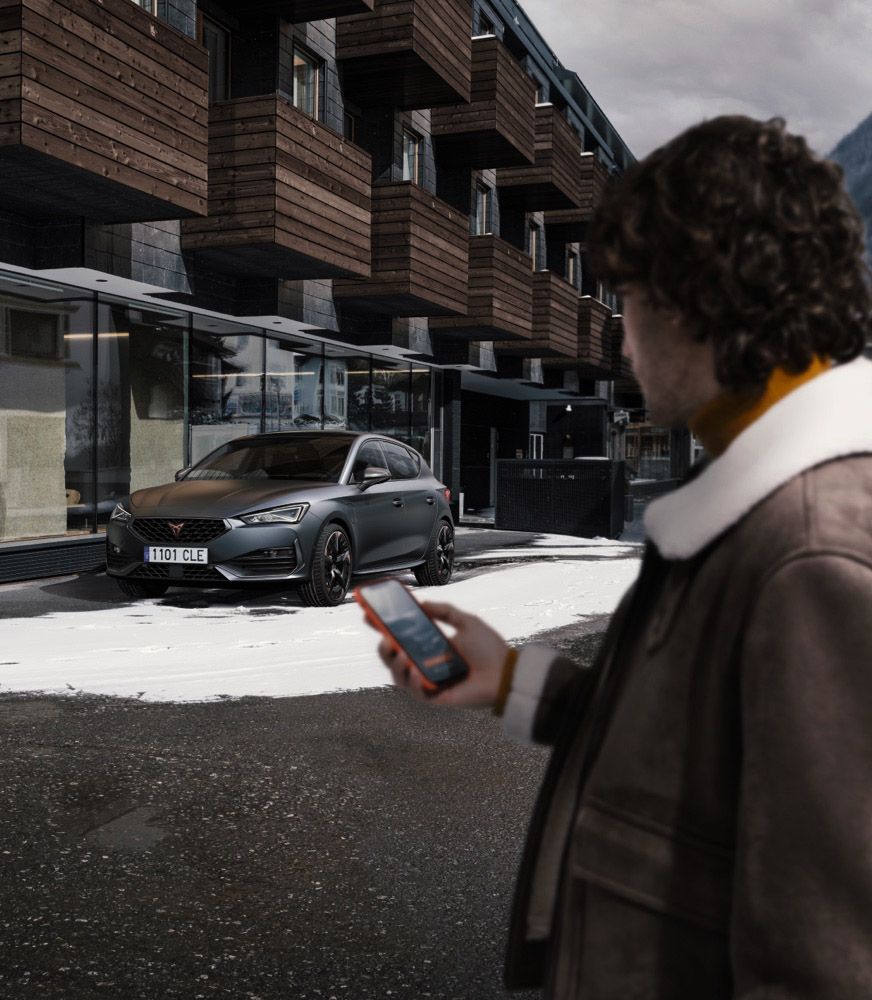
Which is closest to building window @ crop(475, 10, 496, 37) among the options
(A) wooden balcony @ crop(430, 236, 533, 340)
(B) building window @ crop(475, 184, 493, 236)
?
(B) building window @ crop(475, 184, 493, 236)

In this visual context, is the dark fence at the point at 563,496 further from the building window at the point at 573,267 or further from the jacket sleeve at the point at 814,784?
the jacket sleeve at the point at 814,784

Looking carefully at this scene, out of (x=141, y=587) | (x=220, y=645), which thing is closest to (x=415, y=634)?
(x=220, y=645)

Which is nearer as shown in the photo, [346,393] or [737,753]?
[737,753]

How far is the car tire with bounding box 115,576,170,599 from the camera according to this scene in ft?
36.0

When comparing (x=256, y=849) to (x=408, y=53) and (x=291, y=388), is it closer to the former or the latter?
(x=291, y=388)

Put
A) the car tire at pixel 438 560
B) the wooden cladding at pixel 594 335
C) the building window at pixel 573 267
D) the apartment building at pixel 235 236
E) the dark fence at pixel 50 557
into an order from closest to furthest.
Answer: the apartment building at pixel 235 236, the car tire at pixel 438 560, the dark fence at pixel 50 557, the wooden cladding at pixel 594 335, the building window at pixel 573 267

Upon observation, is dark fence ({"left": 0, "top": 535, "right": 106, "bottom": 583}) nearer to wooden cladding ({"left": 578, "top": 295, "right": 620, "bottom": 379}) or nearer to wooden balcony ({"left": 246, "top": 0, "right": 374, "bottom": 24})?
wooden balcony ({"left": 246, "top": 0, "right": 374, "bottom": 24})

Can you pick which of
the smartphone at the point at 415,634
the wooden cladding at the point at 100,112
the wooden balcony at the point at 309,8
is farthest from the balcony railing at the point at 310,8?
the smartphone at the point at 415,634

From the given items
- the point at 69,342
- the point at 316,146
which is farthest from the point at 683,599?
the point at 316,146

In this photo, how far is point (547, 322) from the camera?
26625 millimetres

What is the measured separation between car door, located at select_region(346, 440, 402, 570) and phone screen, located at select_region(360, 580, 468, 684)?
9.43 m

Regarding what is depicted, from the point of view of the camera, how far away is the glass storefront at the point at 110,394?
44.8 ft

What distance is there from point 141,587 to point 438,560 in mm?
3256

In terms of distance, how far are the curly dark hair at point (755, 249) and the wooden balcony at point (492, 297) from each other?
2058 cm
